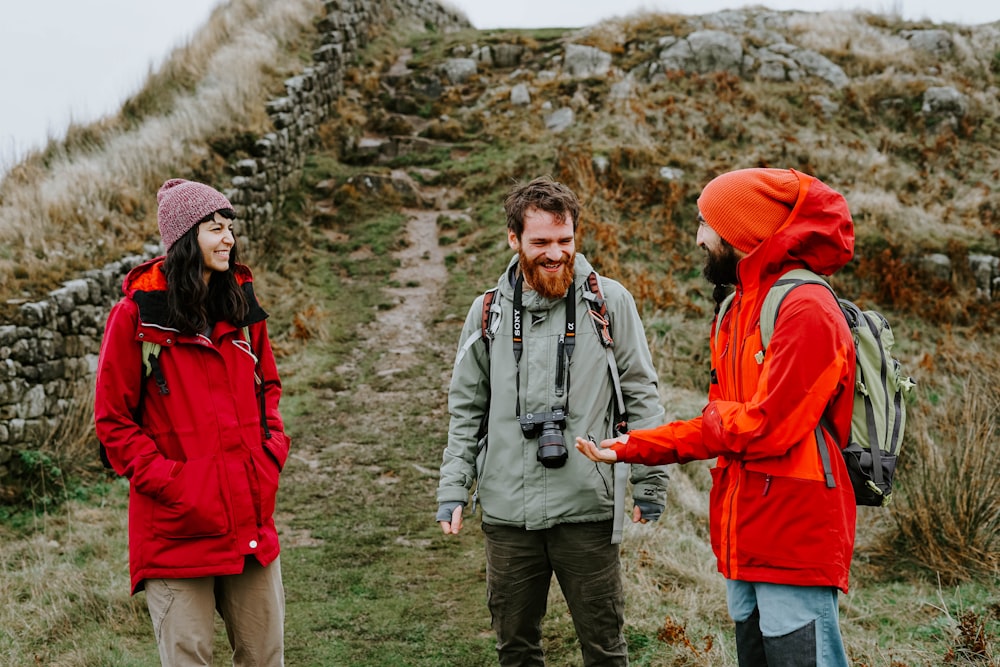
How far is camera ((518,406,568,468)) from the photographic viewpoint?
2885 mm

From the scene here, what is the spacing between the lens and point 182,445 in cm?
288

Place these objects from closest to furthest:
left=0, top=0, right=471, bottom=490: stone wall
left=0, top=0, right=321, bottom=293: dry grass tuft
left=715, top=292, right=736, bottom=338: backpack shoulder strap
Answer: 1. left=715, top=292, right=736, bottom=338: backpack shoulder strap
2. left=0, top=0, right=471, bottom=490: stone wall
3. left=0, top=0, right=321, bottom=293: dry grass tuft

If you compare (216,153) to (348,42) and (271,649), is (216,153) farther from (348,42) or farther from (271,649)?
(271,649)

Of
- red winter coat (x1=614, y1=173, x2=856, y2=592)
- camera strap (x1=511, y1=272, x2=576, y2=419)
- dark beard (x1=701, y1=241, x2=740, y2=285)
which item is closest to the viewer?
red winter coat (x1=614, y1=173, x2=856, y2=592)

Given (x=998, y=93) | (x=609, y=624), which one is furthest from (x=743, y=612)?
(x=998, y=93)

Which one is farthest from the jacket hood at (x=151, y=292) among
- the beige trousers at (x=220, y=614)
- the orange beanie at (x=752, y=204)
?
the orange beanie at (x=752, y=204)

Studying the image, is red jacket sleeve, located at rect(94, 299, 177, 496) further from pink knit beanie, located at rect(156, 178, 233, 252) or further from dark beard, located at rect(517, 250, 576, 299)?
dark beard, located at rect(517, 250, 576, 299)

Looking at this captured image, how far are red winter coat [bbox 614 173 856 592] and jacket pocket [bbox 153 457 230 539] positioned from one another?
1487 mm

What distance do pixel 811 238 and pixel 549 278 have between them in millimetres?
965

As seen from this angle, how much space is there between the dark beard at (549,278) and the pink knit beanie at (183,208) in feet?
3.95

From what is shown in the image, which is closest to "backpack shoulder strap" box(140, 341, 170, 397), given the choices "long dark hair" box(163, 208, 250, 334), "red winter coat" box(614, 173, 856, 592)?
"long dark hair" box(163, 208, 250, 334)

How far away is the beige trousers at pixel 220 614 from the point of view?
280cm

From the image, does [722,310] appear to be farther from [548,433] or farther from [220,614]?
[220,614]

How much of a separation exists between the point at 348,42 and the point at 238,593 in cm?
1446
